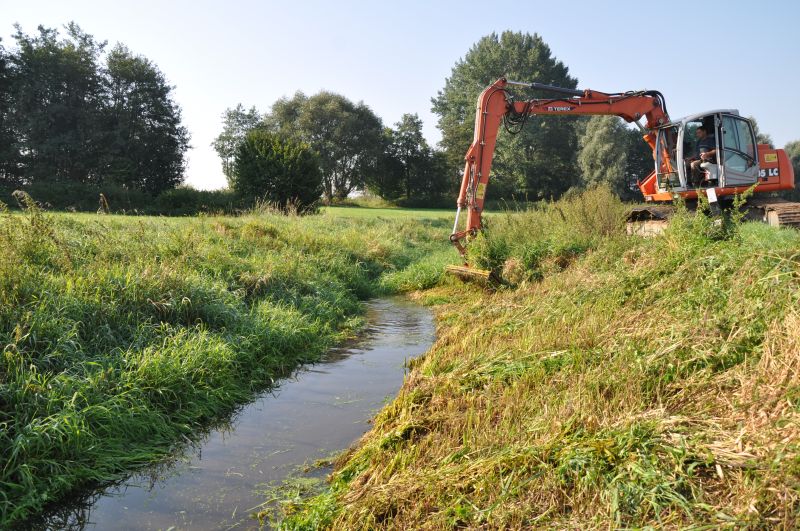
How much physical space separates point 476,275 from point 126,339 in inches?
267

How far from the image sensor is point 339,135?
171 ft

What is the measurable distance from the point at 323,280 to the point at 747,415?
8948 millimetres

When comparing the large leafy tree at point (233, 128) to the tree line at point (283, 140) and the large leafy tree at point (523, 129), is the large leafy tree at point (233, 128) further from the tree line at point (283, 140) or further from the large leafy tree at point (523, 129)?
the large leafy tree at point (523, 129)

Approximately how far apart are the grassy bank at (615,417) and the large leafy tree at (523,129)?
1616 inches

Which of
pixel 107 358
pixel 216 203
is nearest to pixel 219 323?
pixel 107 358

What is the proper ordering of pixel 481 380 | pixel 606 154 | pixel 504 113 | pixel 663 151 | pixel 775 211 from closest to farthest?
pixel 481 380, pixel 775 211, pixel 504 113, pixel 663 151, pixel 606 154

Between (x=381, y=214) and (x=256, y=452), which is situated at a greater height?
(x=381, y=214)

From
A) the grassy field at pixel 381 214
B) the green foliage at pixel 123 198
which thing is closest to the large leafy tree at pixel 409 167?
the grassy field at pixel 381 214

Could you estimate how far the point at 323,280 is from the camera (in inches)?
454

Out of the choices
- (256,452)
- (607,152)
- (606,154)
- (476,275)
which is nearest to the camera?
(256,452)

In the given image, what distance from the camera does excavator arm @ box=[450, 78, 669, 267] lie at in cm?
1216

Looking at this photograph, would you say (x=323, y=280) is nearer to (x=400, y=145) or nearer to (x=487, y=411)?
(x=487, y=411)

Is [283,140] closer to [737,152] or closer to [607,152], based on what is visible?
[737,152]

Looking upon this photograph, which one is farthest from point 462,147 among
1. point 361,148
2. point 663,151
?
point 663,151
